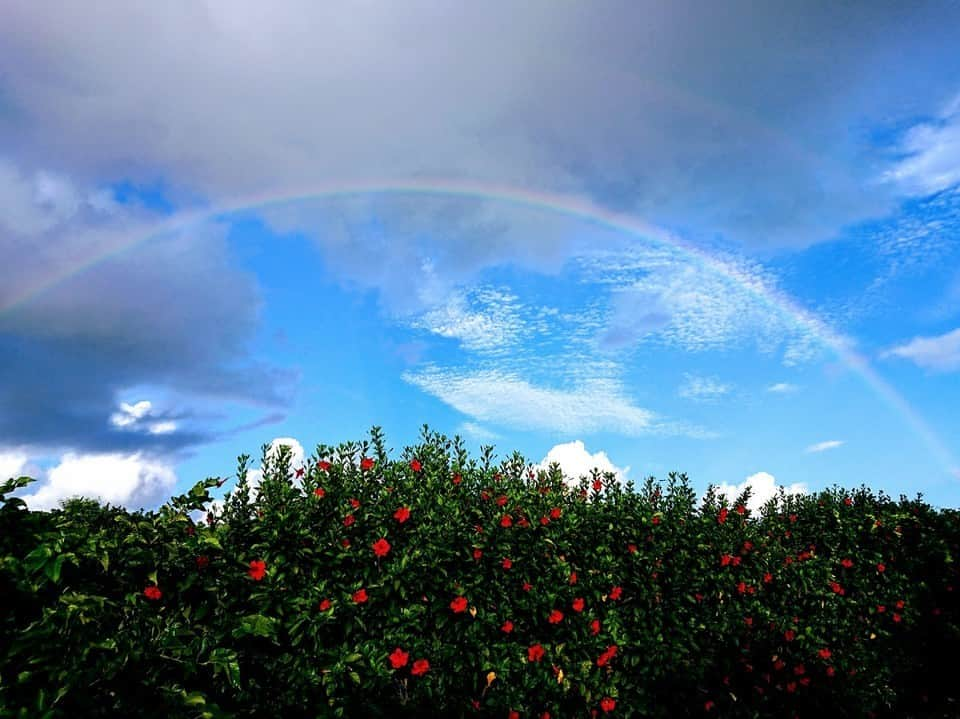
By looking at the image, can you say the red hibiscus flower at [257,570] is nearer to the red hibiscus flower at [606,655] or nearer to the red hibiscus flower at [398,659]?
the red hibiscus flower at [398,659]

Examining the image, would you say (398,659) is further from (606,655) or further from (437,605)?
(606,655)

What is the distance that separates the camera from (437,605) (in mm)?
5781

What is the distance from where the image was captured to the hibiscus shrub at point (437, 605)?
3877 mm

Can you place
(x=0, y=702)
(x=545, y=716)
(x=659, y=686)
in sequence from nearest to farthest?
(x=0, y=702), (x=545, y=716), (x=659, y=686)

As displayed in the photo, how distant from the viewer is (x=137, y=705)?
3828mm

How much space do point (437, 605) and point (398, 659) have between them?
598 mm

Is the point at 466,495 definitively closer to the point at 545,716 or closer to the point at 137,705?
the point at 545,716

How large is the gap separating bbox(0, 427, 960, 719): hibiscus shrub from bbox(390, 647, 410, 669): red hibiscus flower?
16 millimetres

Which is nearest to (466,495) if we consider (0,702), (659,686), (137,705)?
(659,686)

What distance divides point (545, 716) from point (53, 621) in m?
3.87

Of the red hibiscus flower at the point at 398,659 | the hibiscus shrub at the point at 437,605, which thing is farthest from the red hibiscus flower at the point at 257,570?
the red hibiscus flower at the point at 398,659

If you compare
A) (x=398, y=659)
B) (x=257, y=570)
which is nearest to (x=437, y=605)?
(x=398, y=659)

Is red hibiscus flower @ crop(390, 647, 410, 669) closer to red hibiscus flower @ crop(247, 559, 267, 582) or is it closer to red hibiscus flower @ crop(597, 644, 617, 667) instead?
red hibiscus flower @ crop(247, 559, 267, 582)

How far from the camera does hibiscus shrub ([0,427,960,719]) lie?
12.7 feet
